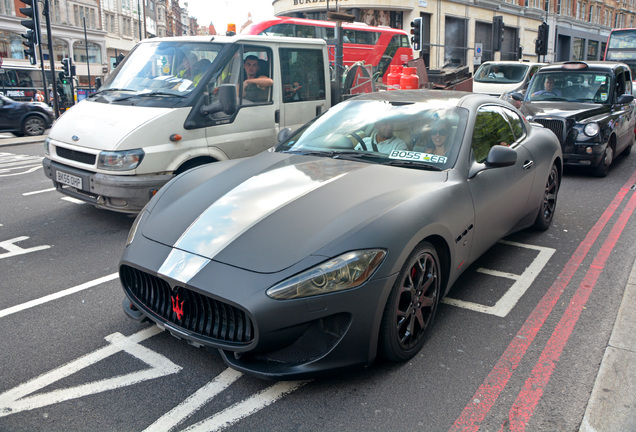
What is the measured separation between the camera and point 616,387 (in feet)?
9.57

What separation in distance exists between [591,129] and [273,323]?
25.3 feet

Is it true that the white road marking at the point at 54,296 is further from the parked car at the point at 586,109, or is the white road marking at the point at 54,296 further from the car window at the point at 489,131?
the parked car at the point at 586,109

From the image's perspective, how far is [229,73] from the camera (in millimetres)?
6281

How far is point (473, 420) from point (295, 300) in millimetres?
1037

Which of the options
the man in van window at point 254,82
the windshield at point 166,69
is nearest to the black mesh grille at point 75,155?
the windshield at point 166,69

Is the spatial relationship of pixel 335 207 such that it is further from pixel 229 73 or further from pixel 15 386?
pixel 229 73

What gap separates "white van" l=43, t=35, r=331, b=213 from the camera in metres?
5.57

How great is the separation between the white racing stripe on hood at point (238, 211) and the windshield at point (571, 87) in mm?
7498

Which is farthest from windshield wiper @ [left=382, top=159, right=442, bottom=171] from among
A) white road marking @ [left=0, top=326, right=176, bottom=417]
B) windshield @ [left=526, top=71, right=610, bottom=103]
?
windshield @ [left=526, top=71, right=610, bottom=103]

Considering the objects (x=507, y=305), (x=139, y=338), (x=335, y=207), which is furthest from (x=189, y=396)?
(x=507, y=305)

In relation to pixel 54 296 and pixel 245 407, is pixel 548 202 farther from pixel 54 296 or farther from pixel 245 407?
pixel 54 296

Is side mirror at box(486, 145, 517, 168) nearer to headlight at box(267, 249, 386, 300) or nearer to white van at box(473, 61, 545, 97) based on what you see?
headlight at box(267, 249, 386, 300)

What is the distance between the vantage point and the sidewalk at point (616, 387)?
2.63 m

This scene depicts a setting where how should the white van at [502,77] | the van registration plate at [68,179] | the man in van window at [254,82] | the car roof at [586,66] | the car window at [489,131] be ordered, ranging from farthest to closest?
1. the white van at [502,77]
2. the car roof at [586,66]
3. the man in van window at [254,82]
4. the van registration plate at [68,179]
5. the car window at [489,131]
